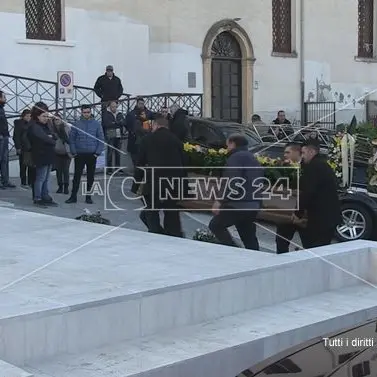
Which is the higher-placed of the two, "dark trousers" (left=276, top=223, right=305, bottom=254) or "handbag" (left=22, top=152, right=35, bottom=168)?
"handbag" (left=22, top=152, right=35, bottom=168)

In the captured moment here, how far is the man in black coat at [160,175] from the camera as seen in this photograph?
9625 mm

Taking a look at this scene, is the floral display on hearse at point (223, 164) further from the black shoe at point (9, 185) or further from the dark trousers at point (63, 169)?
the black shoe at point (9, 185)

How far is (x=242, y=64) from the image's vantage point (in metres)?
24.2

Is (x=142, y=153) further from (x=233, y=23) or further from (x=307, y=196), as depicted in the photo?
(x=233, y=23)

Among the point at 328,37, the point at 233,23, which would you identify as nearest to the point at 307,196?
the point at 233,23

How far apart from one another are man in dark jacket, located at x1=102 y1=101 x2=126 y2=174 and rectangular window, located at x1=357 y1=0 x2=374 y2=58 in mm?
13989

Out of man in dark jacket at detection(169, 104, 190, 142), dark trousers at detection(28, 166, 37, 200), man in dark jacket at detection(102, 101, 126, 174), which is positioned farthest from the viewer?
man in dark jacket at detection(102, 101, 126, 174)

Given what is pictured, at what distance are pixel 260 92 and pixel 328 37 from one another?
153 inches

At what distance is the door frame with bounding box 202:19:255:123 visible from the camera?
2270 centimetres

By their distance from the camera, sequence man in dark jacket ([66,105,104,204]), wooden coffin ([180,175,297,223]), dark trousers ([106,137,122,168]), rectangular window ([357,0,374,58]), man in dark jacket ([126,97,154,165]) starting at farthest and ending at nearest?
rectangular window ([357,0,374,58])
dark trousers ([106,137,122,168])
man in dark jacket ([126,97,154,165])
man in dark jacket ([66,105,104,204])
wooden coffin ([180,175,297,223])

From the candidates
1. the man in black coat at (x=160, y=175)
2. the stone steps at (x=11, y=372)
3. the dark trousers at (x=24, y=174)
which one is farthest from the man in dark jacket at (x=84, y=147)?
the stone steps at (x=11, y=372)

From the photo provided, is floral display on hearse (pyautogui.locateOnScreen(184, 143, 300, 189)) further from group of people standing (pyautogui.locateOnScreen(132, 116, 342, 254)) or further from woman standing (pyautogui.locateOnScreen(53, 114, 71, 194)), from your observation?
group of people standing (pyautogui.locateOnScreen(132, 116, 342, 254))

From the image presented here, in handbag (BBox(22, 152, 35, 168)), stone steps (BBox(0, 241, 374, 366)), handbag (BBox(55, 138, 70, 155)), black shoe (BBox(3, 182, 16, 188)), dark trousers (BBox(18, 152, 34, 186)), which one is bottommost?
stone steps (BBox(0, 241, 374, 366))

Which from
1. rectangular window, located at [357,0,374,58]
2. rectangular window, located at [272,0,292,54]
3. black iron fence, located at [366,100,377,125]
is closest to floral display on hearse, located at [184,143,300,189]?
rectangular window, located at [272,0,292,54]
